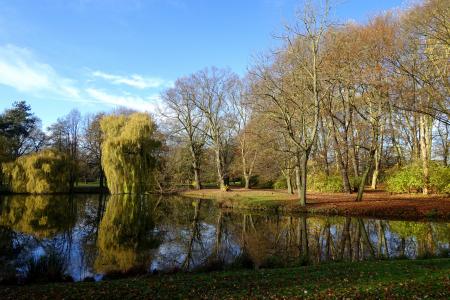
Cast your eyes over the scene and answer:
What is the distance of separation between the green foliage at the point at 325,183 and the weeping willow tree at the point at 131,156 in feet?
57.2

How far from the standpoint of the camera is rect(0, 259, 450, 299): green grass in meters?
7.24

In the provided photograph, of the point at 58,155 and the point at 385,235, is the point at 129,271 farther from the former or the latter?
the point at 58,155

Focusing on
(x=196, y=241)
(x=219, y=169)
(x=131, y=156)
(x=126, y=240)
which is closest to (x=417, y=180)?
(x=196, y=241)

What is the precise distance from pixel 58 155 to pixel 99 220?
22.5 metres

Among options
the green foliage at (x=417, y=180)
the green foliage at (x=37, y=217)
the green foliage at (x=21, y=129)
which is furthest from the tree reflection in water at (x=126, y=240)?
the green foliage at (x=21, y=129)

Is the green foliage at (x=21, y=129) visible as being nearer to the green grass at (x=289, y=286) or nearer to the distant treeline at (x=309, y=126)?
the distant treeline at (x=309, y=126)

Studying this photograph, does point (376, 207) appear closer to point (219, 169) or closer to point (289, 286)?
point (289, 286)

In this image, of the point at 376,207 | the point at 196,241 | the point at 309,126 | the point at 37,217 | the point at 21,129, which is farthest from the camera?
the point at 21,129

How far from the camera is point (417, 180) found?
91.8 ft

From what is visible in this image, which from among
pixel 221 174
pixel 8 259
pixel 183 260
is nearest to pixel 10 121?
pixel 221 174

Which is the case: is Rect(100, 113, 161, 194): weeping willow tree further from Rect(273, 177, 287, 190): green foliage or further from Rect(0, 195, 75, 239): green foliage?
Rect(273, 177, 287, 190): green foliage

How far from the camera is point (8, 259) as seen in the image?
1400 cm

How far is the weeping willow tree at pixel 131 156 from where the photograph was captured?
40.7 m

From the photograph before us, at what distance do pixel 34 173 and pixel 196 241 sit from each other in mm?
30433
